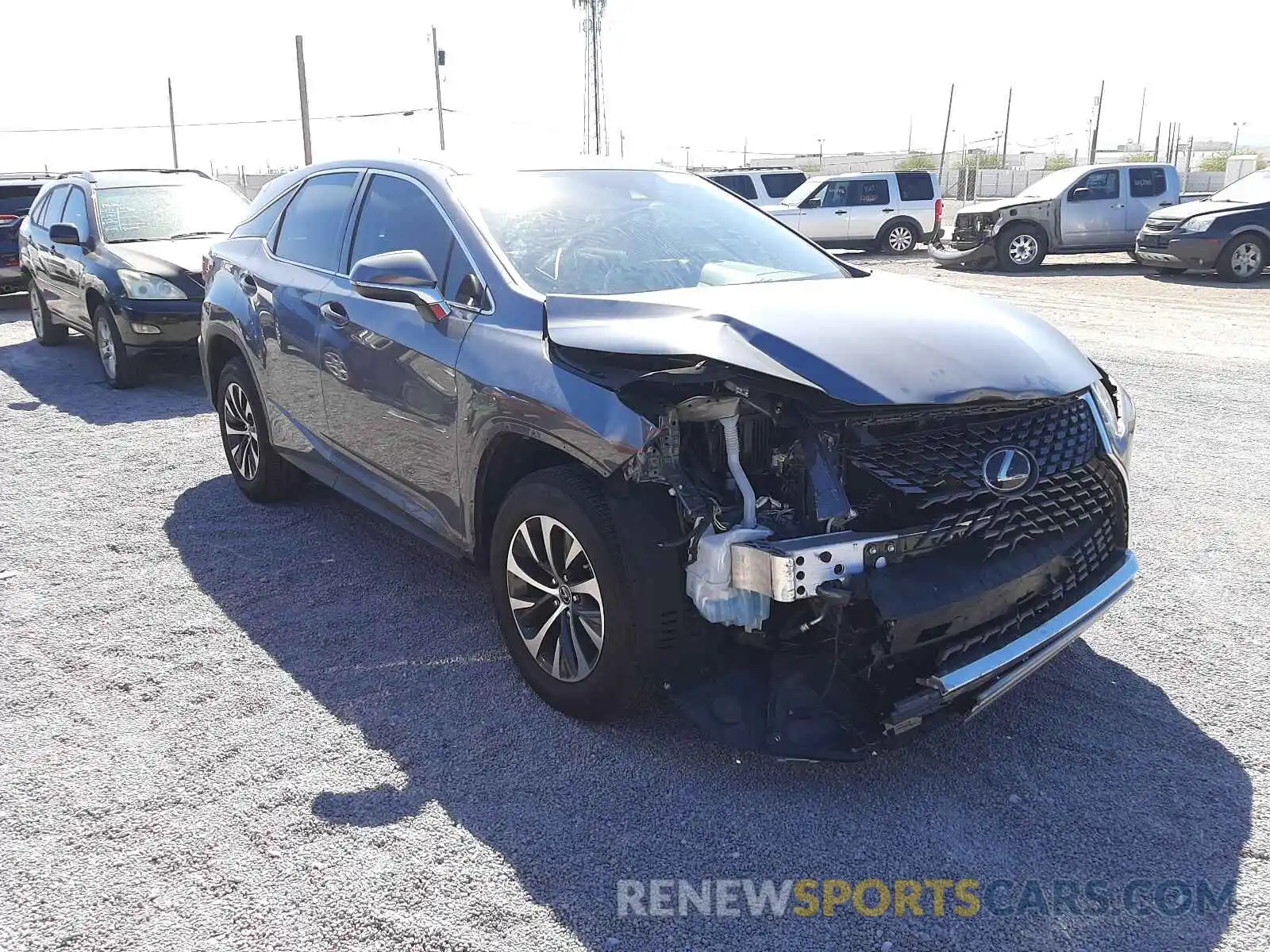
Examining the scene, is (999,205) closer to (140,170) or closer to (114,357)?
(140,170)

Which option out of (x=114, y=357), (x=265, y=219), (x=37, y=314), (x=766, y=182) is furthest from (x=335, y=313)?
(x=766, y=182)

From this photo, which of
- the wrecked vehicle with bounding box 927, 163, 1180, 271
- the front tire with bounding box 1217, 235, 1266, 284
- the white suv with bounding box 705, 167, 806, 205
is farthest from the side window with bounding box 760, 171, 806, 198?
the front tire with bounding box 1217, 235, 1266, 284

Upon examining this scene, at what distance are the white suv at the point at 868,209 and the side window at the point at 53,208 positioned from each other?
14301 millimetres

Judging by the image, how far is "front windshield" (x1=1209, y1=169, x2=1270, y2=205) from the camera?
1605 centimetres

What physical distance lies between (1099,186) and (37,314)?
1733 centimetres

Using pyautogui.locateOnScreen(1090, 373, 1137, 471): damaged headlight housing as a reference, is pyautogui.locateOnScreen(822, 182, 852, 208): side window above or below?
above

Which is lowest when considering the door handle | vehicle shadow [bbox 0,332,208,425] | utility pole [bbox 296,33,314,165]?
vehicle shadow [bbox 0,332,208,425]

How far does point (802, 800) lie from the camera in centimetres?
299

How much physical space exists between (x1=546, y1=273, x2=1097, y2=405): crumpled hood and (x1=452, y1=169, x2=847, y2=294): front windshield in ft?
0.89

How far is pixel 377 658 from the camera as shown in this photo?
3912mm

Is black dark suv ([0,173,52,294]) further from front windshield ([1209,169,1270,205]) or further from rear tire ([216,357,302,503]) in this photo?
front windshield ([1209,169,1270,205])

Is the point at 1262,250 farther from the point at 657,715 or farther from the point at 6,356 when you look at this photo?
the point at 6,356

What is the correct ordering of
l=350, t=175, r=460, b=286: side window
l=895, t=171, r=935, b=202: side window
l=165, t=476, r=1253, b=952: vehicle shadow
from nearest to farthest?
l=165, t=476, r=1253, b=952: vehicle shadow, l=350, t=175, r=460, b=286: side window, l=895, t=171, r=935, b=202: side window

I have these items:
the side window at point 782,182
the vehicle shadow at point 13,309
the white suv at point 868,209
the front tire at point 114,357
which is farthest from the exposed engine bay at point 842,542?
the side window at point 782,182
